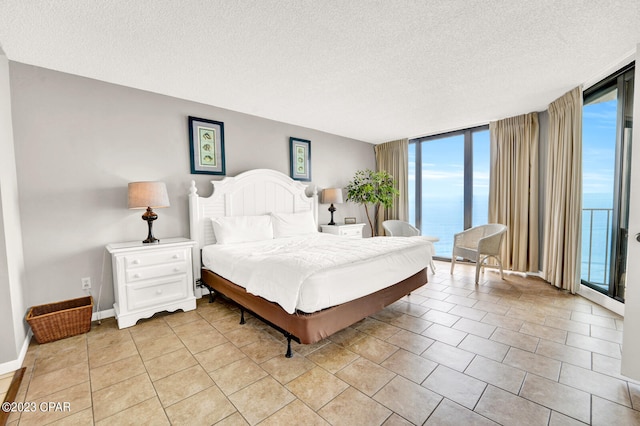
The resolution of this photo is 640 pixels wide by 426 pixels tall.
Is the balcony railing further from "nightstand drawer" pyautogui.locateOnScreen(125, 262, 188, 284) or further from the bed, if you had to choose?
"nightstand drawer" pyautogui.locateOnScreen(125, 262, 188, 284)

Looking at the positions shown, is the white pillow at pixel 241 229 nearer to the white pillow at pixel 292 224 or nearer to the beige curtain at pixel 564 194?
the white pillow at pixel 292 224

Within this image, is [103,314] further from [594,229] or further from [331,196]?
[594,229]

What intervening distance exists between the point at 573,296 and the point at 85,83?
19.3ft

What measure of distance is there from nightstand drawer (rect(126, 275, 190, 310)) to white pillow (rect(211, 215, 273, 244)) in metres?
0.63

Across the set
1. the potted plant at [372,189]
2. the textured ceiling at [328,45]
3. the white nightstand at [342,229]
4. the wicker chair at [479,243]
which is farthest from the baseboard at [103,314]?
the wicker chair at [479,243]

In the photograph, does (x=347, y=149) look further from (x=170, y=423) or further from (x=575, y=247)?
(x=170, y=423)

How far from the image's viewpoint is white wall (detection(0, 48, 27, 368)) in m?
1.91

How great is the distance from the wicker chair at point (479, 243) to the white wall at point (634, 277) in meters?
2.05

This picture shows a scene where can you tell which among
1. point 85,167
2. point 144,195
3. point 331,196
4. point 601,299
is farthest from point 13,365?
point 601,299

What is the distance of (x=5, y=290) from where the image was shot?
1.93 metres

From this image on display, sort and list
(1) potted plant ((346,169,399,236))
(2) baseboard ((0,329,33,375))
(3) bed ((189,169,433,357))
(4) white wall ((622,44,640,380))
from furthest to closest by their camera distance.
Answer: (1) potted plant ((346,169,399,236)) < (3) bed ((189,169,433,357)) < (2) baseboard ((0,329,33,375)) < (4) white wall ((622,44,640,380))

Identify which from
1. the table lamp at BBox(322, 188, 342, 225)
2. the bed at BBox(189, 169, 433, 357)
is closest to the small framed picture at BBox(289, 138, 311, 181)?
the bed at BBox(189, 169, 433, 357)

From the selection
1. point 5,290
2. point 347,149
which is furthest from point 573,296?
point 5,290

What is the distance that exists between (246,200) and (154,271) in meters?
1.47
